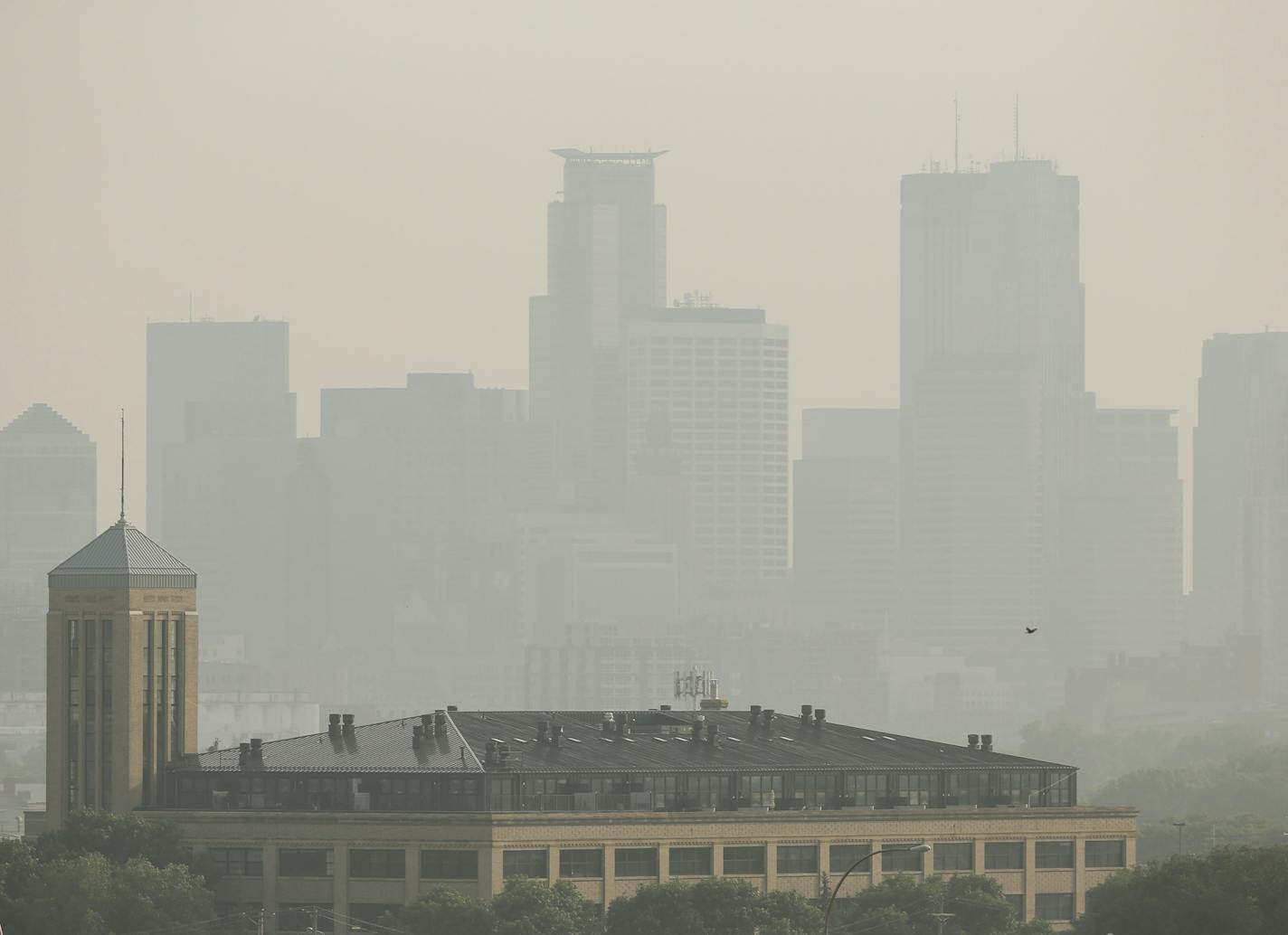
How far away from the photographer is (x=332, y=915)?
537 feet

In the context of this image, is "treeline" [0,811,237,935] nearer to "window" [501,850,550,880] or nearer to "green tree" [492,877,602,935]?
"window" [501,850,550,880]

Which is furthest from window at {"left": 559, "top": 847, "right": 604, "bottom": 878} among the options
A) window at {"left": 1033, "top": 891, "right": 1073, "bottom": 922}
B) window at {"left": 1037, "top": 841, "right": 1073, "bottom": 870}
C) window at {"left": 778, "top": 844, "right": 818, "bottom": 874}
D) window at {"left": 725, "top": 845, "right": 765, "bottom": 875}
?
window at {"left": 1037, "top": 841, "right": 1073, "bottom": 870}

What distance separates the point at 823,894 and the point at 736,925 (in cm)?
1012

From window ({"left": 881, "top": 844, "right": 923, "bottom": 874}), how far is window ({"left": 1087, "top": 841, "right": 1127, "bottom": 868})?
388 inches

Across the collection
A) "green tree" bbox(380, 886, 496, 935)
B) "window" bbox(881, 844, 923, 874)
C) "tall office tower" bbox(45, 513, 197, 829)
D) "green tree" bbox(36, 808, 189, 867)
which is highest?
"tall office tower" bbox(45, 513, 197, 829)

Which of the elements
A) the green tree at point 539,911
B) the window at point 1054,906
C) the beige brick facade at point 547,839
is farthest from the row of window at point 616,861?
the green tree at point 539,911

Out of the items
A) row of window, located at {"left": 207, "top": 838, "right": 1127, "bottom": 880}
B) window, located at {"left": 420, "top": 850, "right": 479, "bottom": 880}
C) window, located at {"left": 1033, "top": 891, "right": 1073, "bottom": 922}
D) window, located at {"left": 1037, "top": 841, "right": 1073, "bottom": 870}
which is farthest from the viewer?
window, located at {"left": 1037, "top": 841, "right": 1073, "bottom": 870}

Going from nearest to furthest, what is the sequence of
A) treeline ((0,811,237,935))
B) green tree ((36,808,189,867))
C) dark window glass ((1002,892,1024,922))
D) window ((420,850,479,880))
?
treeline ((0,811,237,935)) → window ((420,850,479,880)) → green tree ((36,808,189,867)) → dark window glass ((1002,892,1024,922))

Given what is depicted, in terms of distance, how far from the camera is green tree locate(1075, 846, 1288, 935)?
456ft

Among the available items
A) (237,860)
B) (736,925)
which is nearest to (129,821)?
(237,860)

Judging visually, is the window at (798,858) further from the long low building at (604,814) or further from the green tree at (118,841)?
the green tree at (118,841)

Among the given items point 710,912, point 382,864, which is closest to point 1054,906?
point 710,912

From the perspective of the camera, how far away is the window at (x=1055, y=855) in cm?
17625

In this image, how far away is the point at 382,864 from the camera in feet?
542
